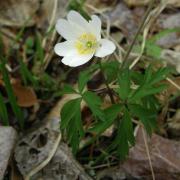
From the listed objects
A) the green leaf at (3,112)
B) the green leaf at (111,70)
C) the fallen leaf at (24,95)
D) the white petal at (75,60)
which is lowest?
the fallen leaf at (24,95)

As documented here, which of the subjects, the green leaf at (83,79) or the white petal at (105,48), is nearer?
the white petal at (105,48)

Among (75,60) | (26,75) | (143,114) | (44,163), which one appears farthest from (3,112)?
(143,114)

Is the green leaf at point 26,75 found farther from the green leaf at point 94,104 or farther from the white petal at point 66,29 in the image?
the green leaf at point 94,104

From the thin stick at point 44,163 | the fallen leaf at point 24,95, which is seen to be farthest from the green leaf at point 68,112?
the fallen leaf at point 24,95

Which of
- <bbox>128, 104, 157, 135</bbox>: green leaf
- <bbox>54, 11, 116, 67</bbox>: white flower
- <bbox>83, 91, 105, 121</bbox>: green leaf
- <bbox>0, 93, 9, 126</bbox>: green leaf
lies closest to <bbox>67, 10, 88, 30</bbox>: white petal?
<bbox>54, 11, 116, 67</bbox>: white flower

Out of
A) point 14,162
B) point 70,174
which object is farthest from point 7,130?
point 70,174

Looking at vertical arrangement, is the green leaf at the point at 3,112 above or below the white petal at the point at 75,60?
below

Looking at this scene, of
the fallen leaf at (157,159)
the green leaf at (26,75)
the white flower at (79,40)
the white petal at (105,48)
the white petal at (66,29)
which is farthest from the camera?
the green leaf at (26,75)
